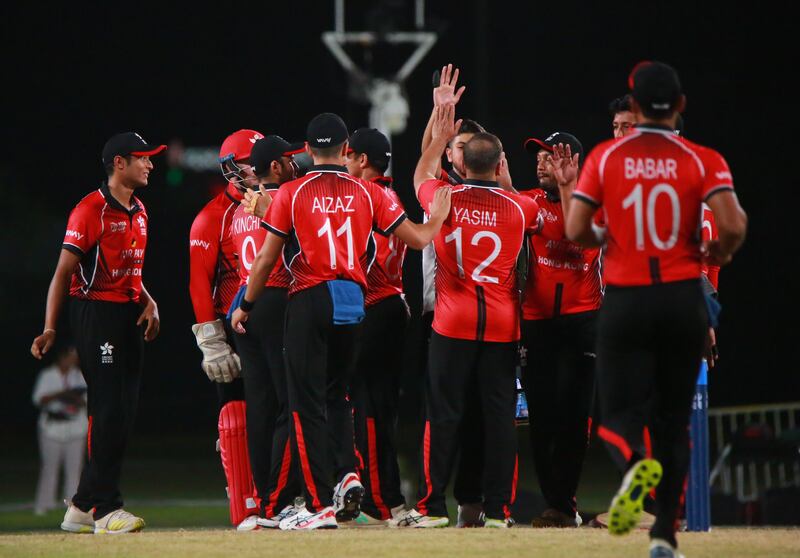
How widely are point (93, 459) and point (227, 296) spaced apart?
1.31 meters

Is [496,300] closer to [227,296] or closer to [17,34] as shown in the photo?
[227,296]

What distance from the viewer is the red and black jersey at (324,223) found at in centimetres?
662

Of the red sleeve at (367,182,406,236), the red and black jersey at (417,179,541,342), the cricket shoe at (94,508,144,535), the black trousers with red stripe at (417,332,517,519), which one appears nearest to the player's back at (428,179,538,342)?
the red and black jersey at (417,179,541,342)

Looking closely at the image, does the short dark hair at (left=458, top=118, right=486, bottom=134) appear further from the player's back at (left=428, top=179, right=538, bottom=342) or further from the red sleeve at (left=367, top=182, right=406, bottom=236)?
the red sleeve at (left=367, top=182, right=406, bottom=236)

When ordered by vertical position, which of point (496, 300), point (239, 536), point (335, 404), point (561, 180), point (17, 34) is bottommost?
point (239, 536)

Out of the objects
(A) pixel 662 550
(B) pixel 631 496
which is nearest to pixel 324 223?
(B) pixel 631 496

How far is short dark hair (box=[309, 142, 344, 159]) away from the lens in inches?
267

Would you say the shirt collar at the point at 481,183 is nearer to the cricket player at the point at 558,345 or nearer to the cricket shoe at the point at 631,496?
the cricket player at the point at 558,345

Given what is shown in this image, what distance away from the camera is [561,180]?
6191 millimetres

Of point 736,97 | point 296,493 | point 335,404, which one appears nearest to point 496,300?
point 335,404

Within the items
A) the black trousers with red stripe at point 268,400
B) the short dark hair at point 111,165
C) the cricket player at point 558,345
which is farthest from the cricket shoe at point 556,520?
the short dark hair at point 111,165

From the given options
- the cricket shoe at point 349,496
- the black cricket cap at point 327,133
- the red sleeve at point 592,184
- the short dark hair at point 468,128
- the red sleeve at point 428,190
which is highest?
the short dark hair at point 468,128

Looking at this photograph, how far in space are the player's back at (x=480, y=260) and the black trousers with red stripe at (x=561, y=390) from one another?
0.93 feet

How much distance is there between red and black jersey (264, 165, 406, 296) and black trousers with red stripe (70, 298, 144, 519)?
1308mm
